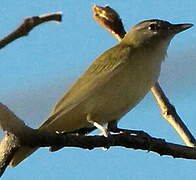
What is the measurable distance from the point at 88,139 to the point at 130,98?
1201 mm

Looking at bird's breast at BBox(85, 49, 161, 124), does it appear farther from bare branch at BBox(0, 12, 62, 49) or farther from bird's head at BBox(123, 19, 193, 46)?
bare branch at BBox(0, 12, 62, 49)

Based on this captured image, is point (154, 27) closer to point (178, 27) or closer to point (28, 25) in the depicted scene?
point (178, 27)

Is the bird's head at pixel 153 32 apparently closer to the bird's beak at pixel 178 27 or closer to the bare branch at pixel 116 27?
the bird's beak at pixel 178 27

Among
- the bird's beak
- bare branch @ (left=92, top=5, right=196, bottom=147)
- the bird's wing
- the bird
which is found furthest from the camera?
the bird's beak

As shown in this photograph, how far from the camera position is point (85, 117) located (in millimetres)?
3451

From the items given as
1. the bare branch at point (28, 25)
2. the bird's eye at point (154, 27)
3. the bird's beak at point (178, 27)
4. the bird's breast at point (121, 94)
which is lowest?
the bird's breast at point (121, 94)

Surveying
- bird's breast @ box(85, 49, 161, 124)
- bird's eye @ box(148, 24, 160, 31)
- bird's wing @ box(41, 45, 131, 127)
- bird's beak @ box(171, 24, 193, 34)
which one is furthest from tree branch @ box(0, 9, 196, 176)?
bird's eye @ box(148, 24, 160, 31)

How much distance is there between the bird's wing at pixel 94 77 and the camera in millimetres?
3504

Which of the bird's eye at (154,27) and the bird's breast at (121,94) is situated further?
the bird's eye at (154,27)

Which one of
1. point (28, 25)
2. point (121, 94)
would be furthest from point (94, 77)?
point (28, 25)

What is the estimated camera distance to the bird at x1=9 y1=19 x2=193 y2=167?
339cm

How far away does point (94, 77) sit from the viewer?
3.80m

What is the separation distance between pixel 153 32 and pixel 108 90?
3.10 ft

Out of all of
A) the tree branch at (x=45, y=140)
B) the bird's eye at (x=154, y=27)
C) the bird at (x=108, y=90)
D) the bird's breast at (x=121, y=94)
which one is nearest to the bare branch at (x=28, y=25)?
the tree branch at (x=45, y=140)
